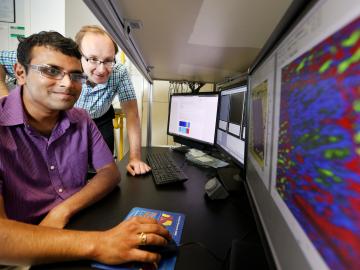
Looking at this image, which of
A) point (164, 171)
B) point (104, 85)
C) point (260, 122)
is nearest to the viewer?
point (260, 122)

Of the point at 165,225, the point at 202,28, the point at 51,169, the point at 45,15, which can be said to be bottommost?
the point at 165,225

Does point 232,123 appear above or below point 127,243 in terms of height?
above

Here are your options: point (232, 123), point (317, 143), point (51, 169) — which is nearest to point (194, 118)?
point (232, 123)

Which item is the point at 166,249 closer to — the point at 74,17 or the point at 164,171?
the point at 164,171

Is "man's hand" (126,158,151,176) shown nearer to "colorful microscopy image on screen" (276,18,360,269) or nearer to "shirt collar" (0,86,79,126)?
"shirt collar" (0,86,79,126)

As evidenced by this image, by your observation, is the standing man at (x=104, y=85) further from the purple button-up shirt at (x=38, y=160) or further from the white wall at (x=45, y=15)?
the white wall at (x=45, y=15)

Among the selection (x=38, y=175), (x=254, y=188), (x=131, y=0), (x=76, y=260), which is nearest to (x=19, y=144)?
(x=38, y=175)

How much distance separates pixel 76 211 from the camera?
2.23 ft

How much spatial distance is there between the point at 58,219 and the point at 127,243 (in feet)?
0.91

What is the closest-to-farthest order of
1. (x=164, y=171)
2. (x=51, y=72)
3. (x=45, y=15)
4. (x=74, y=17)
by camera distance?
(x=51, y=72)
(x=164, y=171)
(x=45, y=15)
(x=74, y=17)

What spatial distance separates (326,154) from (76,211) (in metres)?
0.69

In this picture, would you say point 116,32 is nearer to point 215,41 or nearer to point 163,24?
point 163,24

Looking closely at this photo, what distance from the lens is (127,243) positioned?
1.56ft

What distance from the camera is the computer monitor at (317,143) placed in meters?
0.20
